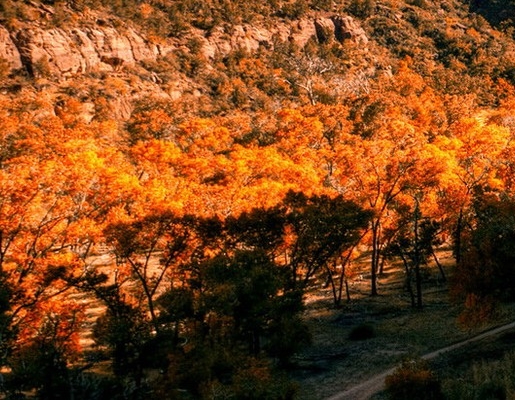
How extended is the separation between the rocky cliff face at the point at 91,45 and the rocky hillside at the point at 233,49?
271 mm

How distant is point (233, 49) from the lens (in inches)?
5763

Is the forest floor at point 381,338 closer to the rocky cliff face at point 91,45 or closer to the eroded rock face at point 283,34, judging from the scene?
the rocky cliff face at point 91,45

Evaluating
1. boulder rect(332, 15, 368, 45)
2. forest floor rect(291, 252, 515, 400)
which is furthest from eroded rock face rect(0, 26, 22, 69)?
boulder rect(332, 15, 368, 45)

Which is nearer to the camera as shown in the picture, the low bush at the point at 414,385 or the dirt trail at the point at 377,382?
the low bush at the point at 414,385

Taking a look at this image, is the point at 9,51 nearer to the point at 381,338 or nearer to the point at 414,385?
the point at 381,338

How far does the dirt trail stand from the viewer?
25078 millimetres

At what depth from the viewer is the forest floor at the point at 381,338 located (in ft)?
90.9

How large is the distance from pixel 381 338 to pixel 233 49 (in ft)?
417

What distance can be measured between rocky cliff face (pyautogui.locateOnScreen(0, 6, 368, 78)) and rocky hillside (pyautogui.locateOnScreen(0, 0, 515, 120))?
0.89 ft

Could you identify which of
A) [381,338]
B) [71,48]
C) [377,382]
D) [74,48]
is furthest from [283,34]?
[377,382]

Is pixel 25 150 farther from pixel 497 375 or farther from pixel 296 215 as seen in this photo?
pixel 497 375

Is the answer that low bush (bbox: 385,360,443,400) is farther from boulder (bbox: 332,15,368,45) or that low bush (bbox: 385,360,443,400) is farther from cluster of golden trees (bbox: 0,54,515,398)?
boulder (bbox: 332,15,368,45)

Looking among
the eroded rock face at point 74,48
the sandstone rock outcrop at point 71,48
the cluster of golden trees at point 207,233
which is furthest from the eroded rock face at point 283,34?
the cluster of golden trees at point 207,233

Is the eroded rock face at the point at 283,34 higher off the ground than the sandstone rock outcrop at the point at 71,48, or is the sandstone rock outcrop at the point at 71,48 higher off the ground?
the eroded rock face at the point at 283,34
